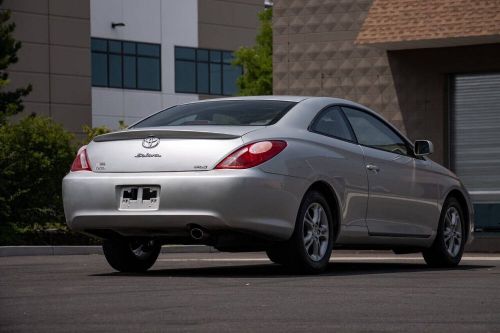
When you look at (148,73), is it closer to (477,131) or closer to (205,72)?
(205,72)

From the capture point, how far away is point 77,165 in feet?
34.7

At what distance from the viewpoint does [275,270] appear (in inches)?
454

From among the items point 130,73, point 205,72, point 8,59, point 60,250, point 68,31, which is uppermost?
point 68,31

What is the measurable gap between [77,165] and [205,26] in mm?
49289

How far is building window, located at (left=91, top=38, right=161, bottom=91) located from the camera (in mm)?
55438

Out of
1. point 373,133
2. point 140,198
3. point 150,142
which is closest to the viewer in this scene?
point 140,198

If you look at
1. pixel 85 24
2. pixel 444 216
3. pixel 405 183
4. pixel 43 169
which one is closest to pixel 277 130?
pixel 405 183

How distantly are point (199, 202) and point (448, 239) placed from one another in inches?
139

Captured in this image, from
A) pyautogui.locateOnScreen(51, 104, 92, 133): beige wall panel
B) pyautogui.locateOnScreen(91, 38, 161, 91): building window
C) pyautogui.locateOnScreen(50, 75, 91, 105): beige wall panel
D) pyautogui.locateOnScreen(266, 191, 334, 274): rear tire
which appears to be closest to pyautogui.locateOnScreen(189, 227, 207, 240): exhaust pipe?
pyautogui.locateOnScreen(266, 191, 334, 274): rear tire

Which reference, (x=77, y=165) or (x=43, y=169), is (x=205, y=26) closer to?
(x=43, y=169)

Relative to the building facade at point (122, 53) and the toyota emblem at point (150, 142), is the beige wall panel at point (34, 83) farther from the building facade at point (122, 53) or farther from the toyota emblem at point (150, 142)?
the toyota emblem at point (150, 142)

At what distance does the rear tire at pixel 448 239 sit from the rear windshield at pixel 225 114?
2.30 metres

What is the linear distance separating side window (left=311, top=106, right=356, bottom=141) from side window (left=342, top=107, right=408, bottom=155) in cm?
16

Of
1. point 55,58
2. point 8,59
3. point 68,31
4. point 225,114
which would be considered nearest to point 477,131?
point 225,114
